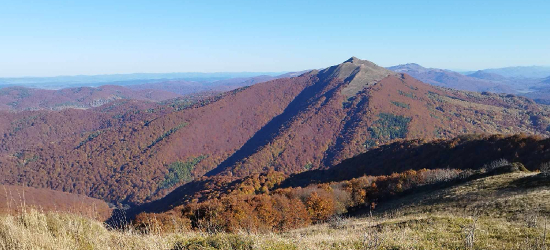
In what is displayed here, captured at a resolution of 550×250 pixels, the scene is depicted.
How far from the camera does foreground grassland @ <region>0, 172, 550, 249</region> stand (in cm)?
848

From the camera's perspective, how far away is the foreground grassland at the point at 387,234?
848 centimetres

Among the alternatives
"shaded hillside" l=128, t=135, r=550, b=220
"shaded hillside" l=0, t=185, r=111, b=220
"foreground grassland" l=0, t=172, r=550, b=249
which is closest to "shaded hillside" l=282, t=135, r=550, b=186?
"shaded hillside" l=128, t=135, r=550, b=220

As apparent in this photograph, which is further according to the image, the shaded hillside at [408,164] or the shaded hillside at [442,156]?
the shaded hillside at [442,156]

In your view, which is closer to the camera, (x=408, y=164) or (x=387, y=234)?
(x=387, y=234)

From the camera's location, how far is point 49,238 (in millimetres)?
7750

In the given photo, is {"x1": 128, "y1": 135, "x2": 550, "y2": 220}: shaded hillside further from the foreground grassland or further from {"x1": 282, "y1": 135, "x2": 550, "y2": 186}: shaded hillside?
the foreground grassland

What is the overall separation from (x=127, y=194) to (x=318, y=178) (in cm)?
15369

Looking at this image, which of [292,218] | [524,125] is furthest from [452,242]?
[524,125]

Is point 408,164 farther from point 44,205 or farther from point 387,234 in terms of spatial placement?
point 44,205

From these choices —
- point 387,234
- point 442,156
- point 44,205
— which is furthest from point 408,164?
point 44,205

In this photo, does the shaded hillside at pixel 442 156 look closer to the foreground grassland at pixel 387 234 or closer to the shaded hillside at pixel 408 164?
the shaded hillside at pixel 408 164

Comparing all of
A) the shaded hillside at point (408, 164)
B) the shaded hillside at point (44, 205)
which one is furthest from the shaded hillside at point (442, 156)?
the shaded hillside at point (44, 205)

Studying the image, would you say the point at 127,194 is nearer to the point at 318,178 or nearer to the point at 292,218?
the point at 318,178

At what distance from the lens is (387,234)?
41.8 feet
